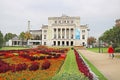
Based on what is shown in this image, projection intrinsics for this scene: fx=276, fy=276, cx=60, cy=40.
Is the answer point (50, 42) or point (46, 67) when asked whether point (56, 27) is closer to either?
point (50, 42)

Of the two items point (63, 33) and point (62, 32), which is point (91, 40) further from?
point (62, 32)

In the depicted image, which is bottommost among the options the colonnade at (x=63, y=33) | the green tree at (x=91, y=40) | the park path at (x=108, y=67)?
the park path at (x=108, y=67)

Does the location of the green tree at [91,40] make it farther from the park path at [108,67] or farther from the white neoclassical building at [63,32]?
the park path at [108,67]

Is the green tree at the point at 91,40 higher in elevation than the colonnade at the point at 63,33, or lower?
lower

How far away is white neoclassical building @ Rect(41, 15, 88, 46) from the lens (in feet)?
421

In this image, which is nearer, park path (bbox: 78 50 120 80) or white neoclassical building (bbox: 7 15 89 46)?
park path (bbox: 78 50 120 80)

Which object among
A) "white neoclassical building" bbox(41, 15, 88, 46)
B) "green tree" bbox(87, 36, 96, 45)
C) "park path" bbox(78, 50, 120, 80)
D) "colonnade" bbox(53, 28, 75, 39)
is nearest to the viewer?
"park path" bbox(78, 50, 120, 80)

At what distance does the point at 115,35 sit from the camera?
63844 mm

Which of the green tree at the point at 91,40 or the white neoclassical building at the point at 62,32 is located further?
the green tree at the point at 91,40

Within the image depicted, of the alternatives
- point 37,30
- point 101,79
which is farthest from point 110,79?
point 37,30

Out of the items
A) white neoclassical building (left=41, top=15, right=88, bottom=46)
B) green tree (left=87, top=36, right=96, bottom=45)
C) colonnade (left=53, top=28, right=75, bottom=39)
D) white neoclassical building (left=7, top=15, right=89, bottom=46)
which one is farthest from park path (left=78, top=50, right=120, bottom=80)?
green tree (left=87, top=36, right=96, bottom=45)

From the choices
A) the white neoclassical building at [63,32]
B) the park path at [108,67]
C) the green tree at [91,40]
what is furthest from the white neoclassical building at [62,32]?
the park path at [108,67]

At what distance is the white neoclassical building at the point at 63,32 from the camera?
12825cm

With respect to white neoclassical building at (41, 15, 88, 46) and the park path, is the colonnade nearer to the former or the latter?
white neoclassical building at (41, 15, 88, 46)
